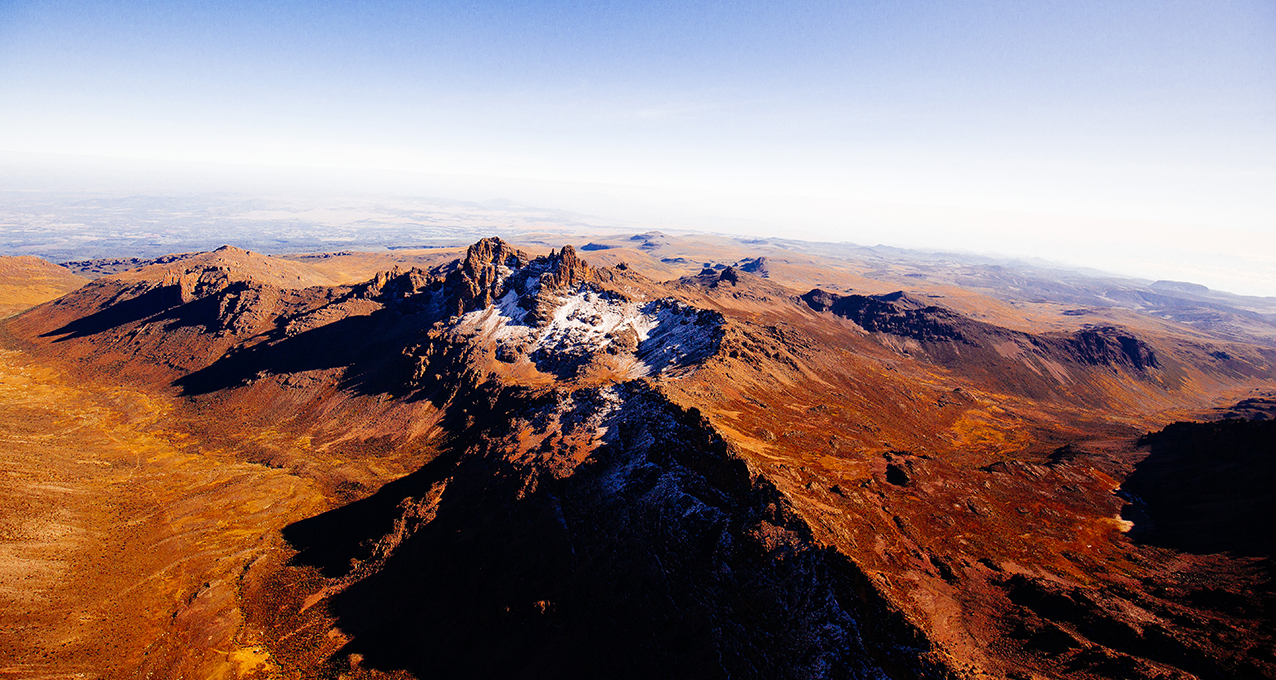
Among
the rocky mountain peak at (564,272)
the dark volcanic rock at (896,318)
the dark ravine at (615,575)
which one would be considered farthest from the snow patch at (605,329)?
the dark volcanic rock at (896,318)

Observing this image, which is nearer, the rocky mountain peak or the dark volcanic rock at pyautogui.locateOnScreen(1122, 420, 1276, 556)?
the dark volcanic rock at pyautogui.locateOnScreen(1122, 420, 1276, 556)

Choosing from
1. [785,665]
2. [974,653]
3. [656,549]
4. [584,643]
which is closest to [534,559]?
[584,643]

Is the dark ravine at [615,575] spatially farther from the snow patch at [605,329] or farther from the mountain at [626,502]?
the snow patch at [605,329]

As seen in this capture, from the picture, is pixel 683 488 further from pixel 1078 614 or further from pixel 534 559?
pixel 1078 614

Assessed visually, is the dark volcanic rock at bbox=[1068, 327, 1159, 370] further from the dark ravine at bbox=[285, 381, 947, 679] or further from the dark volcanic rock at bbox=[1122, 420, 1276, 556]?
the dark ravine at bbox=[285, 381, 947, 679]

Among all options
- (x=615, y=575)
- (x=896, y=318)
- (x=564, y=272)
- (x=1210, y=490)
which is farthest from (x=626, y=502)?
(x=896, y=318)

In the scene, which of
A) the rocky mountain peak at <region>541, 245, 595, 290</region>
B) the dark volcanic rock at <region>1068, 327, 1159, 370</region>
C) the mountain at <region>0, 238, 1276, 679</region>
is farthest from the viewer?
the dark volcanic rock at <region>1068, 327, 1159, 370</region>

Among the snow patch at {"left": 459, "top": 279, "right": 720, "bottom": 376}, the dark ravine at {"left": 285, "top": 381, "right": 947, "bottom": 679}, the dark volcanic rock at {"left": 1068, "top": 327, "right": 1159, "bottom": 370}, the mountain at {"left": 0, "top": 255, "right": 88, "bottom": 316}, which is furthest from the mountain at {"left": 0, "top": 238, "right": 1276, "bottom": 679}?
the mountain at {"left": 0, "top": 255, "right": 88, "bottom": 316}

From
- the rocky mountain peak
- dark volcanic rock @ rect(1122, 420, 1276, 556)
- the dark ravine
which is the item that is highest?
the rocky mountain peak
